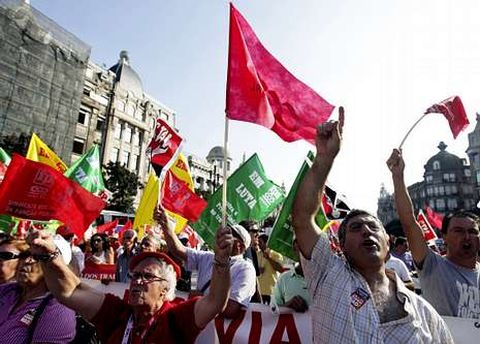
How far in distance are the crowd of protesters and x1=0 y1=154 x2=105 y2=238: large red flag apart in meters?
1.72

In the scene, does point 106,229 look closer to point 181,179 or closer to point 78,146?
point 181,179

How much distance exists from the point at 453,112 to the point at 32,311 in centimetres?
448

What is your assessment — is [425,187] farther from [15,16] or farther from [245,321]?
[245,321]

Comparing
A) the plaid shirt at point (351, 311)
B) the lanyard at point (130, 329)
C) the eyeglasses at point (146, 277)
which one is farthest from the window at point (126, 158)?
the plaid shirt at point (351, 311)

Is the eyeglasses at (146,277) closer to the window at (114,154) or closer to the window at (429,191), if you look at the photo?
the window at (114,154)

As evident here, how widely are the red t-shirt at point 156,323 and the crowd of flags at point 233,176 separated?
1.51 metres

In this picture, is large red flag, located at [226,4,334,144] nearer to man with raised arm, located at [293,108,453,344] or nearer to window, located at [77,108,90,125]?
man with raised arm, located at [293,108,453,344]

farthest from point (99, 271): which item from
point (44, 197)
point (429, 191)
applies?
point (429, 191)

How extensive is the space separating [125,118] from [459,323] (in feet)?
146

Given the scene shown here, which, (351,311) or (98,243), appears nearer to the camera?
(351,311)

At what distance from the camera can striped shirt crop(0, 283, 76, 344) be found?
246cm

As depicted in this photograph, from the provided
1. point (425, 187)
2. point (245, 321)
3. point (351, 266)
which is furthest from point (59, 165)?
point (425, 187)

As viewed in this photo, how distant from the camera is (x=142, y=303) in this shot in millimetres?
2365

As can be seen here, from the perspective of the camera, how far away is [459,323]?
2.69 m
